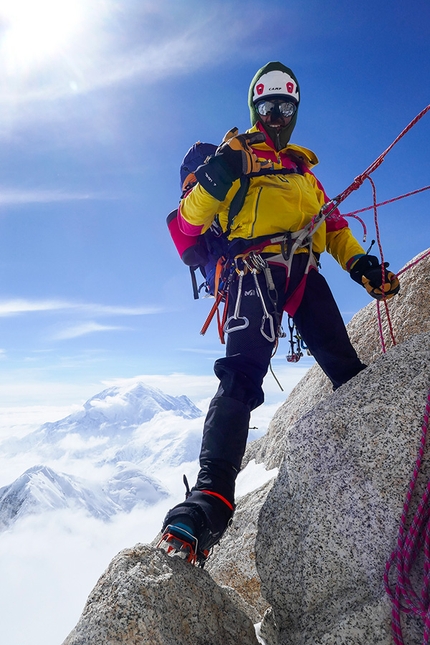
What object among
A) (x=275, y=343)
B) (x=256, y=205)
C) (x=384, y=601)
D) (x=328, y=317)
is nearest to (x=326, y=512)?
(x=384, y=601)

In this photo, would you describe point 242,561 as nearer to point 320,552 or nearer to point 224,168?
point 320,552

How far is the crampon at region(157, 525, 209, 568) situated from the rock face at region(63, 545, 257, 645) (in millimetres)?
58

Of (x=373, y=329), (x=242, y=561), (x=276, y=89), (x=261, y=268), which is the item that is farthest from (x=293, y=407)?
(x=276, y=89)

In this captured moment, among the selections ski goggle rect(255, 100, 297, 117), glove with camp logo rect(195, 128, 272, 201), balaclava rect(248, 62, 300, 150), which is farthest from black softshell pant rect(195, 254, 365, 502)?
ski goggle rect(255, 100, 297, 117)

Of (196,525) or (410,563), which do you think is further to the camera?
(196,525)

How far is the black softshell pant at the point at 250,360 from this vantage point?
11.2 ft

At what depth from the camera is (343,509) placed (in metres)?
2.94

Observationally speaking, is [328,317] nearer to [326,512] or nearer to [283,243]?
[283,243]

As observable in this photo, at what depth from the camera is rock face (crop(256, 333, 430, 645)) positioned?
8.80 ft

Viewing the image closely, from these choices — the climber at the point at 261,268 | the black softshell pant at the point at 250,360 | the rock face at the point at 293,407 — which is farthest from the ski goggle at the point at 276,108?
the rock face at the point at 293,407

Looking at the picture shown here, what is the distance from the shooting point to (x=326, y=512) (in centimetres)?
296

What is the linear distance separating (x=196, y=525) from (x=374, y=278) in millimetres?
3072

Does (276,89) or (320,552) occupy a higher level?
(276,89)

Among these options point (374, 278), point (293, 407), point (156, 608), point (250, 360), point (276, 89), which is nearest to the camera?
point (156, 608)
